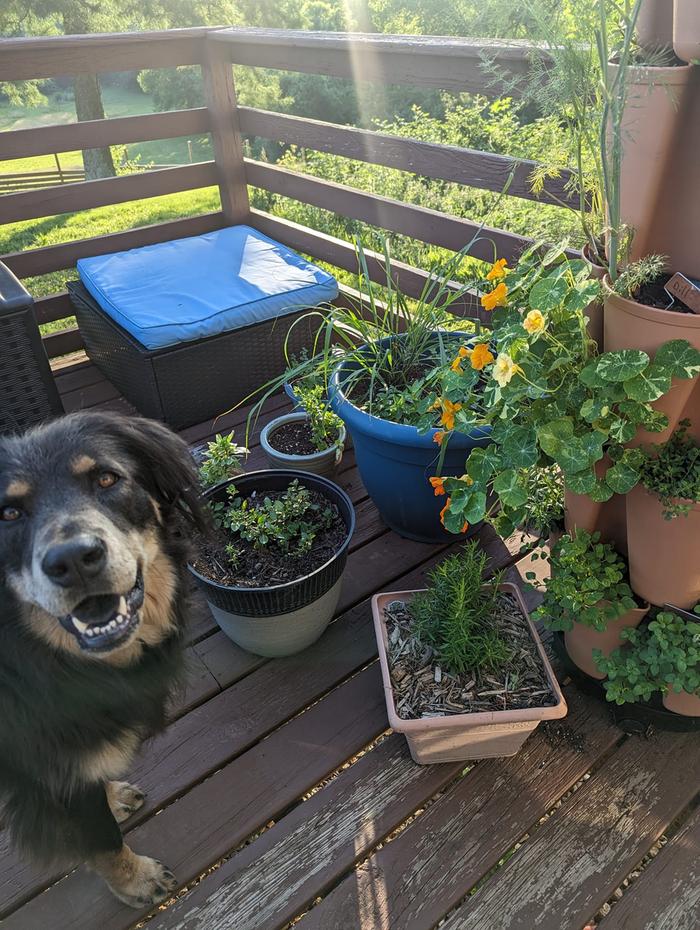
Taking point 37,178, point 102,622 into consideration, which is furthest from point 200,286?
point 37,178

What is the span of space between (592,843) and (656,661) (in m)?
0.45

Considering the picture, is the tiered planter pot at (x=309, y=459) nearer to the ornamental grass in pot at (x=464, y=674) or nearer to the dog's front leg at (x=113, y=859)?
the ornamental grass in pot at (x=464, y=674)

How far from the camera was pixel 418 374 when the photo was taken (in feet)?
7.07

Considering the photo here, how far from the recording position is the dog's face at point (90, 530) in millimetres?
1128

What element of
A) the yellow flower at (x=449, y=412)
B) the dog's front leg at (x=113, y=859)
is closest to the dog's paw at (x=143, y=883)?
the dog's front leg at (x=113, y=859)

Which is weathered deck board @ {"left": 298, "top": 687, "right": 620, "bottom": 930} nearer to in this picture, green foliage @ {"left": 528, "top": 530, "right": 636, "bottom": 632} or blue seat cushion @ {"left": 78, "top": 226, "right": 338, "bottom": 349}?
green foliage @ {"left": 528, "top": 530, "right": 636, "bottom": 632}

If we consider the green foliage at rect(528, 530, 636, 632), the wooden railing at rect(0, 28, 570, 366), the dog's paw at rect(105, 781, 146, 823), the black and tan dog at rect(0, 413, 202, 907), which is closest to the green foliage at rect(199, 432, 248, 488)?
the black and tan dog at rect(0, 413, 202, 907)

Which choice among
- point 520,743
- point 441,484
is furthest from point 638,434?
point 520,743

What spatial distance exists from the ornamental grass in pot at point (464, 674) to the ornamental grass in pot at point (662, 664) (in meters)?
0.15

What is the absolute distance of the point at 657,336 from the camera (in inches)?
44.9

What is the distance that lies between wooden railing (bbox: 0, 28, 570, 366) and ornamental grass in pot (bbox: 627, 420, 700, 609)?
118 centimetres

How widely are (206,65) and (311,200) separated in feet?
3.20

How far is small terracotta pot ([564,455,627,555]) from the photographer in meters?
1.46

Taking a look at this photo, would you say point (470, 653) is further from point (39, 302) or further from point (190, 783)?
point (39, 302)
